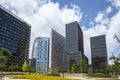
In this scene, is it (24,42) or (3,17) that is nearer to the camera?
(3,17)

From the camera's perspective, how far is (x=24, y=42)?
160 m

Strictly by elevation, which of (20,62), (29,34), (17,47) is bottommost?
(20,62)

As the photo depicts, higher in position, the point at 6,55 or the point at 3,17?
the point at 3,17

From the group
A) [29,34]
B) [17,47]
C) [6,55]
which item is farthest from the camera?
[29,34]

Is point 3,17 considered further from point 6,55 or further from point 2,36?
point 6,55

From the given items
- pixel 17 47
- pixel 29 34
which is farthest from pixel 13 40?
pixel 29 34

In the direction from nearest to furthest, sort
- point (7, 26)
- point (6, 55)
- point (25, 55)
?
1. point (6, 55)
2. point (7, 26)
3. point (25, 55)

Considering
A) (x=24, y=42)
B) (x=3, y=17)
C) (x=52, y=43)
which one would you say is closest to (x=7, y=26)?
(x=3, y=17)

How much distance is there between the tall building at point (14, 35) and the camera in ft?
431

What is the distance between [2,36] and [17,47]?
24.3m

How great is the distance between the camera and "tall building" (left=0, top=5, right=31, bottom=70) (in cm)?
13125

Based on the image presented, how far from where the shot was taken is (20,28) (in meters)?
157

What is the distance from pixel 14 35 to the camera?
14588cm

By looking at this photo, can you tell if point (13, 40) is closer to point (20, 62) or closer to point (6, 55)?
point (20, 62)
